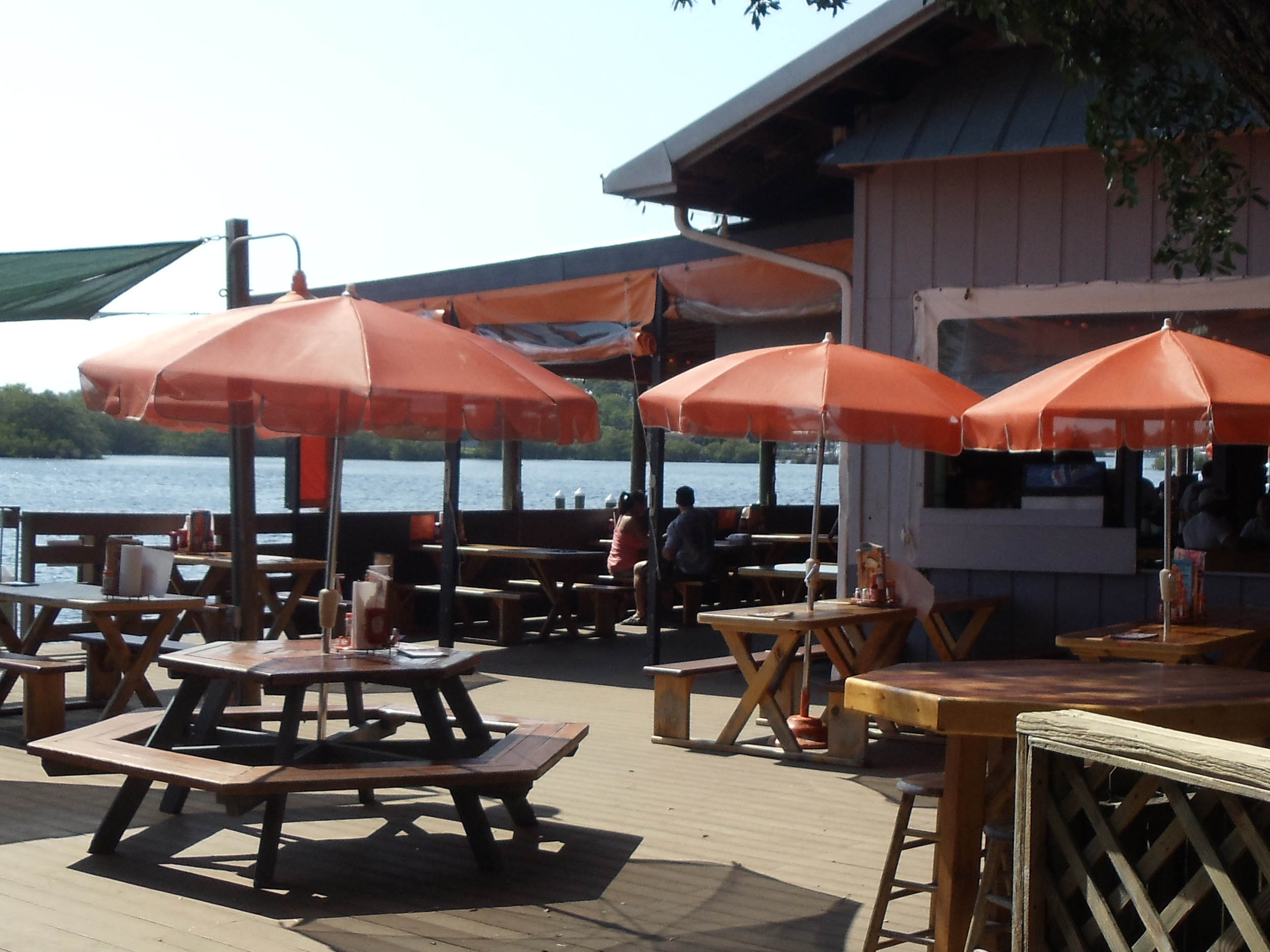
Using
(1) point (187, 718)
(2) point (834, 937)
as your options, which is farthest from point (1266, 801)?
(1) point (187, 718)

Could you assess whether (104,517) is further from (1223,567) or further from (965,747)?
(965,747)

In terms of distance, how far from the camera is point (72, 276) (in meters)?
7.62

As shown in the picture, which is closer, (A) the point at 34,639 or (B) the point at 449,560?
(A) the point at 34,639

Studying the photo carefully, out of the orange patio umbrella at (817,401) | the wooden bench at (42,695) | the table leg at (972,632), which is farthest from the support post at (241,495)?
the table leg at (972,632)

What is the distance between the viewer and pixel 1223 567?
23.9ft

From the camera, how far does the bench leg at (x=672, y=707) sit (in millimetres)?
6957

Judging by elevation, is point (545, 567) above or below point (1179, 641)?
below

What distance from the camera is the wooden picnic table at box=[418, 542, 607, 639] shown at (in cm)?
1143

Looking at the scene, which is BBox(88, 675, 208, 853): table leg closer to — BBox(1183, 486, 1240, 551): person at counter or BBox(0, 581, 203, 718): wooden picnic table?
BBox(0, 581, 203, 718): wooden picnic table

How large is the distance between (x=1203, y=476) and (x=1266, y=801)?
990 cm

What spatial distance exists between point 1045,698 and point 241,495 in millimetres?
4680

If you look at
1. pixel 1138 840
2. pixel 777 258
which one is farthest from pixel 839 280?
pixel 1138 840

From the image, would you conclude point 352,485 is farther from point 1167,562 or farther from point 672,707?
point 1167,562

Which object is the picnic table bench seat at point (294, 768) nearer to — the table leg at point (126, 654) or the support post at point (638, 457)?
the table leg at point (126, 654)
